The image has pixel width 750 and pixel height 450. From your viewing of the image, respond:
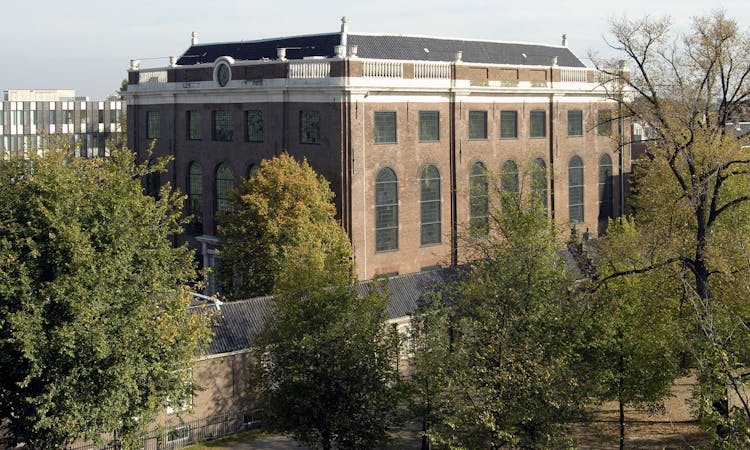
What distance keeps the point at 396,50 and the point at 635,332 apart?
35776mm

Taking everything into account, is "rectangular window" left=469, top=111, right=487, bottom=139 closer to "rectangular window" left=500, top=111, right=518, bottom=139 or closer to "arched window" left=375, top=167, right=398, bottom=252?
"rectangular window" left=500, top=111, right=518, bottom=139

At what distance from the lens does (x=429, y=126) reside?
214 feet

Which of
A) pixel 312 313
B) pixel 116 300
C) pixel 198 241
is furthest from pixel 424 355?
pixel 198 241

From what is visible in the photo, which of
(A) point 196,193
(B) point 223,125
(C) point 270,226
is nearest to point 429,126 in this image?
(B) point 223,125

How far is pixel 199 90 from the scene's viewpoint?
229 ft

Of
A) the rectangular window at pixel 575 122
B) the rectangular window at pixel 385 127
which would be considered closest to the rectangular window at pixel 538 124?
the rectangular window at pixel 575 122

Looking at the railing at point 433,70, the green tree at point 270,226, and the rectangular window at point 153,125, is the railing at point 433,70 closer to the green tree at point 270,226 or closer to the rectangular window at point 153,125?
the green tree at point 270,226

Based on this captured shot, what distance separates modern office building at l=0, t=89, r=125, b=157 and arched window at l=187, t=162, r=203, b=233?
5283cm

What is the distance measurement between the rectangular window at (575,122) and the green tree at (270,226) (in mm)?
27367

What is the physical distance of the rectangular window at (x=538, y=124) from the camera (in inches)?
2881

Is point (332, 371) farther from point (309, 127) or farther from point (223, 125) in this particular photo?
point (223, 125)

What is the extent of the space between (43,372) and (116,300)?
3.07 m

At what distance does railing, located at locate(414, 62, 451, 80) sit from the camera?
63.9 meters

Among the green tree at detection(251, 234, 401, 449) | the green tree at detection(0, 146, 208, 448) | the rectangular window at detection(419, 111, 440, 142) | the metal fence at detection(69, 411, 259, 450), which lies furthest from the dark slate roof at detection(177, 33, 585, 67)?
the green tree at detection(0, 146, 208, 448)
